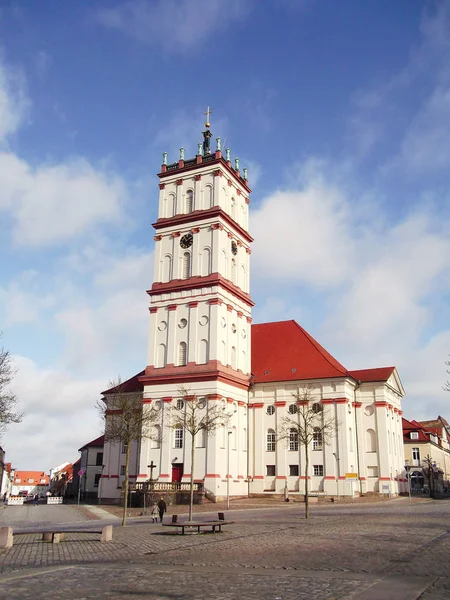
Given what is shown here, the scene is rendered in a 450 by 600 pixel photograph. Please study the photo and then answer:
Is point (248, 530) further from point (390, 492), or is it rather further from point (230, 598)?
point (390, 492)

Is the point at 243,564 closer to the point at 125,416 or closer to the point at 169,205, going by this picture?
the point at 125,416

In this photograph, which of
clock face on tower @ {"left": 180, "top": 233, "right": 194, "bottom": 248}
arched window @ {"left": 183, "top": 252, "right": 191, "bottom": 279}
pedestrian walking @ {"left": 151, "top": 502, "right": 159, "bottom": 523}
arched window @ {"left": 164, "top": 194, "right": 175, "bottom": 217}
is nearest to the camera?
pedestrian walking @ {"left": 151, "top": 502, "right": 159, "bottom": 523}

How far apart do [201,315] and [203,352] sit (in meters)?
3.49

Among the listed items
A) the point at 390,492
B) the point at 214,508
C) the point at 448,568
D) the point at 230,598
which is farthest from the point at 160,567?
the point at 390,492

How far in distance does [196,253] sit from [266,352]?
1333 centimetres

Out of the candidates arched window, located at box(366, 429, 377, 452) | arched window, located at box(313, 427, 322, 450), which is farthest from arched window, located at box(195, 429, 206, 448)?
arched window, located at box(366, 429, 377, 452)

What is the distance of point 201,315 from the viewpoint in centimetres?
5597

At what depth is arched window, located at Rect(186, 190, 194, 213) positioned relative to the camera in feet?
200

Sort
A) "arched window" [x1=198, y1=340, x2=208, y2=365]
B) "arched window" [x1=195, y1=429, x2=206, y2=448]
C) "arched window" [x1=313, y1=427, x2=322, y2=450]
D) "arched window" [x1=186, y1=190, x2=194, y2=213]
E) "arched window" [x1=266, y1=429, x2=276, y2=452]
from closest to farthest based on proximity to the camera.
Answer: "arched window" [x1=195, y1=429, x2=206, y2=448]
"arched window" [x1=198, y1=340, x2=208, y2=365]
"arched window" [x1=313, y1=427, x2=322, y2=450]
"arched window" [x1=266, y1=429, x2=276, y2=452]
"arched window" [x1=186, y1=190, x2=194, y2=213]

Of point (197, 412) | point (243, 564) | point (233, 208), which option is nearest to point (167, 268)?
point (233, 208)

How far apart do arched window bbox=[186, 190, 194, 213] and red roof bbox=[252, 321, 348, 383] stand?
15568mm

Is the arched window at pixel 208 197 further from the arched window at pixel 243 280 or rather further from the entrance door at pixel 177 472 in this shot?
the entrance door at pixel 177 472

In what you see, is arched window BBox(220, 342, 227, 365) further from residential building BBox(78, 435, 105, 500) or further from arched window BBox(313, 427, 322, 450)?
residential building BBox(78, 435, 105, 500)

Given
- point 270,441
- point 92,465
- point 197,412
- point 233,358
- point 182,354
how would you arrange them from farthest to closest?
point 92,465
point 270,441
point 233,358
point 182,354
point 197,412
